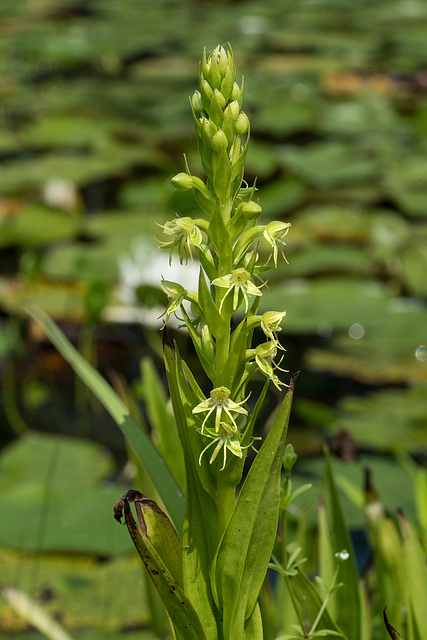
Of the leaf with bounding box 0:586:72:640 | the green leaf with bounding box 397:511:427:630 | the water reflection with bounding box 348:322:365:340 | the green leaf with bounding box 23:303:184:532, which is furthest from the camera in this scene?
the water reflection with bounding box 348:322:365:340

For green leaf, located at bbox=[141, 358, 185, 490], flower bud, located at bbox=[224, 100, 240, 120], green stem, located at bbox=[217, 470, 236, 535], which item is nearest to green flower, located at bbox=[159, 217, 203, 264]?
flower bud, located at bbox=[224, 100, 240, 120]

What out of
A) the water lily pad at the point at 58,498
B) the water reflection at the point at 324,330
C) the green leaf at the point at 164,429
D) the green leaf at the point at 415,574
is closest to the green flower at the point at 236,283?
the green leaf at the point at 164,429

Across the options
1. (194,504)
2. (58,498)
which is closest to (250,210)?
(194,504)

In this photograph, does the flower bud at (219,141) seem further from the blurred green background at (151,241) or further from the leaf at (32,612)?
the leaf at (32,612)

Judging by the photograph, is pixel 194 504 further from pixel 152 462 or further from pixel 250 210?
pixel 250 210

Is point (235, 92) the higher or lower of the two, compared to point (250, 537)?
higher

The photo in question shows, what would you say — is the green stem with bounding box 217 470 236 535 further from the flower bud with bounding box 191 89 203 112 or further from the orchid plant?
the flower bud with bounding box 191 89 203 112

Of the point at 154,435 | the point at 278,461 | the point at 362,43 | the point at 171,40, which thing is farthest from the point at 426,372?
the point at 171,40
